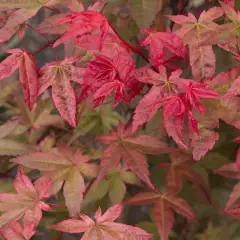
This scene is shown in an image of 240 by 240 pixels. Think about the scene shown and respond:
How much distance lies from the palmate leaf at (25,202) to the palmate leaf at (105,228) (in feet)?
0.19

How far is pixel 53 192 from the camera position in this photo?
900 millimetres

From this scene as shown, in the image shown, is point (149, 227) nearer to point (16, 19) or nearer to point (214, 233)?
point (214, 233)

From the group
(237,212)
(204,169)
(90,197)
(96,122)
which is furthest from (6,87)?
(237,212)

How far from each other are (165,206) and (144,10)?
1.50ft

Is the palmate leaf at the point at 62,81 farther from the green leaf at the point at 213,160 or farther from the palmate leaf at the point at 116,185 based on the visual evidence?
the green leaf at the point at 213,160

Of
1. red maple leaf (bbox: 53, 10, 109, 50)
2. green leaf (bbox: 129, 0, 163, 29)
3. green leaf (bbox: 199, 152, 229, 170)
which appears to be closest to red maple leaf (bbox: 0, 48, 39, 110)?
red maple leaf (bbox: 53, 10, 109, 50)

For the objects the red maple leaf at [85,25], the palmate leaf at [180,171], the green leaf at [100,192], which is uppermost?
the red maple leaf at [85,25]

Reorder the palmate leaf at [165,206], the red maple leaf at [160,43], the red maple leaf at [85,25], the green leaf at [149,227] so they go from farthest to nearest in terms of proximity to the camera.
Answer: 1. the green leaf at [149,227]
2. the palmate leaf at [165,206]
3. the red maple leaf at [160,43]
4. the red maple leaf at [85,25]

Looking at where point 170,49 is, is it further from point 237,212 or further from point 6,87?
point 6,87

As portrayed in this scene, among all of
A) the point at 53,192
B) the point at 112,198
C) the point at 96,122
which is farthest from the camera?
the point at 96,122

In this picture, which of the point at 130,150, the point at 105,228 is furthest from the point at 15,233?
the point at 130,150

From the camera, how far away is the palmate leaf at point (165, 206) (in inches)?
37.8

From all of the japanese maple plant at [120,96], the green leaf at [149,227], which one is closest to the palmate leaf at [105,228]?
the japanese maple plant at [120,96]

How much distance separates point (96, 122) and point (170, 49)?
45cm
